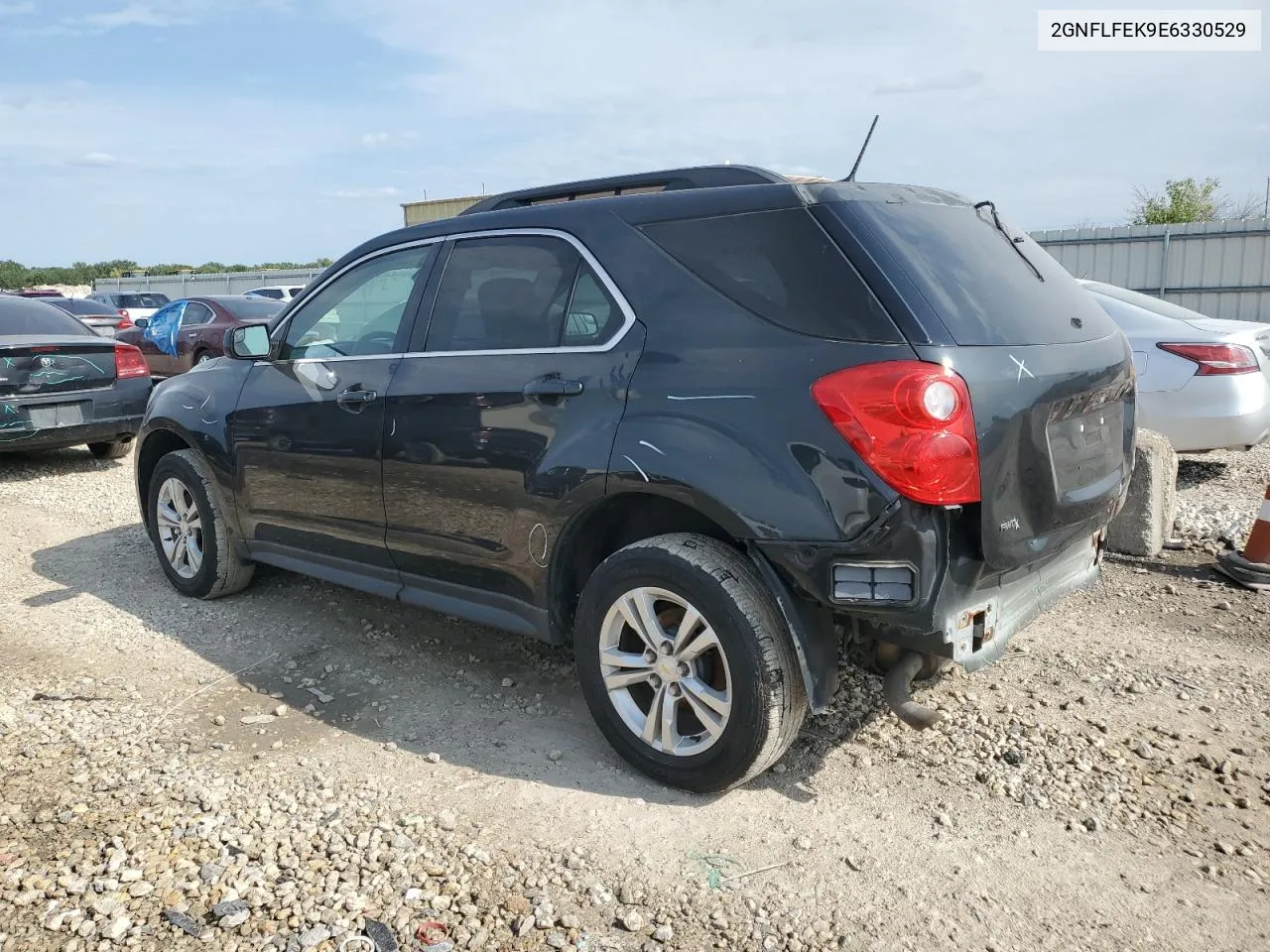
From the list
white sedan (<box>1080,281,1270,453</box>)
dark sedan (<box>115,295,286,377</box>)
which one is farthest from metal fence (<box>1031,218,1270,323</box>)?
dark sedan (<box>115,295,286,377</box>)

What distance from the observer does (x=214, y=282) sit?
37344 millimetres

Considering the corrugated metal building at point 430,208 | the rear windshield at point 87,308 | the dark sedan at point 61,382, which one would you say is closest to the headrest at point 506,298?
the dark sedan at point 61,382

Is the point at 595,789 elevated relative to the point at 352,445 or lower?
lower

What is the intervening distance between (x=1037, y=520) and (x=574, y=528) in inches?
57.4

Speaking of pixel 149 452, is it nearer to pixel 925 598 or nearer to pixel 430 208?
pixel 925 598

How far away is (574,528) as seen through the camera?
3.47 metres

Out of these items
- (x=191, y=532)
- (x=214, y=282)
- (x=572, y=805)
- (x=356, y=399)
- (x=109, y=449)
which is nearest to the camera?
(x=572, y=805)

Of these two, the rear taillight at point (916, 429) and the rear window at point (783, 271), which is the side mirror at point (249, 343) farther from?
the rear taillight at point (916, 429)

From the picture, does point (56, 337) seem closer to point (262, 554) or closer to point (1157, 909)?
point (262, 554)

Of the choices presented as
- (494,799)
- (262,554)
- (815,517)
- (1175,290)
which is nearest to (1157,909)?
(815,517)

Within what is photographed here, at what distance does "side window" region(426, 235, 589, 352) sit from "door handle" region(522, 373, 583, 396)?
142 millimetres

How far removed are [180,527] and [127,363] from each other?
14.5 feet

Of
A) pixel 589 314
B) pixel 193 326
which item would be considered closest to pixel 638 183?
pixel 589 314

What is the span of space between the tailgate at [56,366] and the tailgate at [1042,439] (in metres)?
7.82
